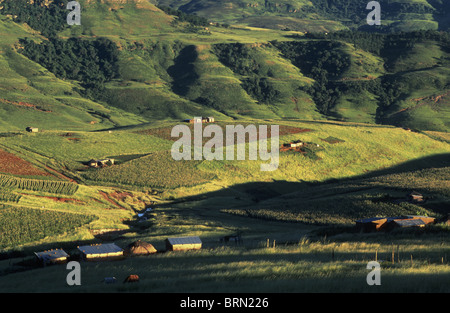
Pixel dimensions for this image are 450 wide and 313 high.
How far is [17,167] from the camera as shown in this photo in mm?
96500

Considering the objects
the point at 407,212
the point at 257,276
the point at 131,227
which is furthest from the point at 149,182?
the point at 257,276

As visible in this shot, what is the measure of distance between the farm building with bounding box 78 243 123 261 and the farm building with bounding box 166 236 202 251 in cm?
453

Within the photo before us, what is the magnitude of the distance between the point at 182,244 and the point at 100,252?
7.24 metres

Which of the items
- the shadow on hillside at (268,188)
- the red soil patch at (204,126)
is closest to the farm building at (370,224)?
the shadow on hillside at (268,188)

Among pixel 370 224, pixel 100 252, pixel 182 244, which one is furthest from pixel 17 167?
pixel 370 224

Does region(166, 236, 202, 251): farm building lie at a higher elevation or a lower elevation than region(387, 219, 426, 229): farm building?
lower

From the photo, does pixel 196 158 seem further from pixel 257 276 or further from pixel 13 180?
pixel 257 276

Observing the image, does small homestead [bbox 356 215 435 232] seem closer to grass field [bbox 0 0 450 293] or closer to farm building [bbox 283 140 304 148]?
grass field [bbox 0 0 450 293]

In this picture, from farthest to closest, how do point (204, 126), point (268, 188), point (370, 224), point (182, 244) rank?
point (204, 126) → point (268, 188) → point (370, 224) → point (182, 244)

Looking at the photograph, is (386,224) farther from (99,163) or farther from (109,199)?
(99,163)

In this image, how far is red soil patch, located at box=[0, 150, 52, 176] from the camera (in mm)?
94125

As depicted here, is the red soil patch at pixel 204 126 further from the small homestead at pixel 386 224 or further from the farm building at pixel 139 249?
the farm building at pixel 139 249

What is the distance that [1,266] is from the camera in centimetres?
4684

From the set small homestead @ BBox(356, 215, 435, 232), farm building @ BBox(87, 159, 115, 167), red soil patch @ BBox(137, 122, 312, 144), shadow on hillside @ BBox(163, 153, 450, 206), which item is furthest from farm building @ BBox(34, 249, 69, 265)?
red soil patch @ BBox(137, 122, 312, 144)
